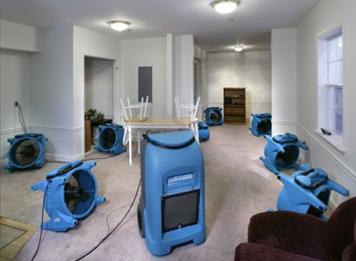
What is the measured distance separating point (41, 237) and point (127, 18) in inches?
132

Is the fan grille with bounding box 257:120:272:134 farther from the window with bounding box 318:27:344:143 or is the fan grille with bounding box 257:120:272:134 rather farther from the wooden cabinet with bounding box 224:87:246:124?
the window with bounding box 318:27:344:143

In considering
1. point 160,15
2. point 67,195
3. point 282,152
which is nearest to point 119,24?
point 160,15

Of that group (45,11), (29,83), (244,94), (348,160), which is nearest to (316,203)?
(348,160)

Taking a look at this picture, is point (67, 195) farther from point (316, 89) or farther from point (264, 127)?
point (264, 127)

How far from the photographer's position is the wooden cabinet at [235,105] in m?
9.26

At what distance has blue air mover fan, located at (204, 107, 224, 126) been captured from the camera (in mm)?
9040

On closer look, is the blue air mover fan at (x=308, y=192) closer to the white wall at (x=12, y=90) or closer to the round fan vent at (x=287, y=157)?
the round fan vent at (x=287, y=157)

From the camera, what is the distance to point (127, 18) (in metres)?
4.32

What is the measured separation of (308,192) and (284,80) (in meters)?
3.53

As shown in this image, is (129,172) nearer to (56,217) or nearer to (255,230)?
(56,217)

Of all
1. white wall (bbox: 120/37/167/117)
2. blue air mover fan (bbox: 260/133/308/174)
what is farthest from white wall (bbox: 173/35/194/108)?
blue air mover fan (bbox: 260/133/308/174)

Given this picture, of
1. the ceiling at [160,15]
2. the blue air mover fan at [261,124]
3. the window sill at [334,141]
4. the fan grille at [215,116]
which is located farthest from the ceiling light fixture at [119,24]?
the fan grille at [215,116]

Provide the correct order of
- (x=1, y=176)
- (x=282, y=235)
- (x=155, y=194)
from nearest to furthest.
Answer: (x=282, y=235) < (x=155, y=194) < (x=1, y=176)

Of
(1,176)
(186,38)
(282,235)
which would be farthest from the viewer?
(186,38)
